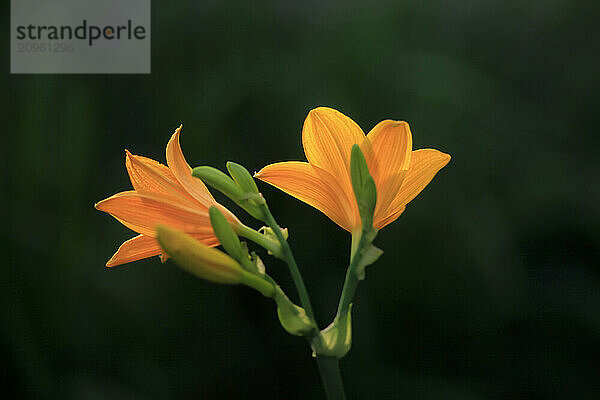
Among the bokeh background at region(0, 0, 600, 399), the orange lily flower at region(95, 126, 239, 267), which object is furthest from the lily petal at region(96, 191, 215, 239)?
the bokeh background at region(0, 0, 600, 399)

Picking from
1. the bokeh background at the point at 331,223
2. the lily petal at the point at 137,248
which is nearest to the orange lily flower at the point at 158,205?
the lily petal at the point at 137,248

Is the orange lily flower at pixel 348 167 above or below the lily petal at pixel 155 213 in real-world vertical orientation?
above

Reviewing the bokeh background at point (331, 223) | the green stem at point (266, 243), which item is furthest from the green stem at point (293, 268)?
the bokeh background at point (331, 223)

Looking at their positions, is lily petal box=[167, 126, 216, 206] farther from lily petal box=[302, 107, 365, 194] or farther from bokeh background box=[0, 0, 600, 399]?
bokeh background box=[0, 0, 600, 399]

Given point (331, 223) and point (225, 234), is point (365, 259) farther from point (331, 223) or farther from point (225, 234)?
point (331, 223)

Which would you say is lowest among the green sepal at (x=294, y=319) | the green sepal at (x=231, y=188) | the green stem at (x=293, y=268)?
the green sepal at (x=294, y=319)

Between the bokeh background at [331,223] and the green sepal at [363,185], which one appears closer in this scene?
the green sepal at [363,185]

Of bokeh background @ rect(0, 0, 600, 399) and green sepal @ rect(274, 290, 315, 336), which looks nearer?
green sepal @ rect(274, 290, 315, 336)

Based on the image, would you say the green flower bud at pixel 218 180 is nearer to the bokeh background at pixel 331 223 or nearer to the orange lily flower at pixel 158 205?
the orange lily flower at pixel 158 205
